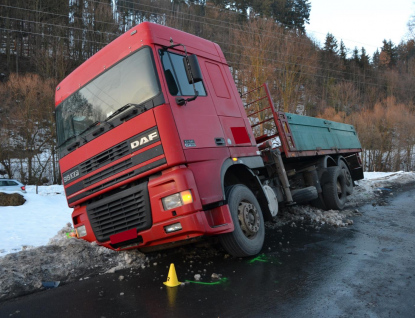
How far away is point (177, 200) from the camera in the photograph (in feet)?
13.8

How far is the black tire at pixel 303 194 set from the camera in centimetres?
735

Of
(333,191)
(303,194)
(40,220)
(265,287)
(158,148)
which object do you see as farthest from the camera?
(40,220)

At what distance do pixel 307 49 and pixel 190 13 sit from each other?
1342cm

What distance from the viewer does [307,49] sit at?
31750 millimetres

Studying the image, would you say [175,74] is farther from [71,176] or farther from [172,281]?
[172,281]

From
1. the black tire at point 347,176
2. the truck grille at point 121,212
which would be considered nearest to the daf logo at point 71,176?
the truck grille at point 121,212

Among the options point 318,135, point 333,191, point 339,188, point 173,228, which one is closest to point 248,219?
point 173,228

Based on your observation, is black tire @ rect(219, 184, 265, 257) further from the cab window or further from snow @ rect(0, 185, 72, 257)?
snow @ rect(0, 185, 72, 257)

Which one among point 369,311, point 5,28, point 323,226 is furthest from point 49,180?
point 369,311

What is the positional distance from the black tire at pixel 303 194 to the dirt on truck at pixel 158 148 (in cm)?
150

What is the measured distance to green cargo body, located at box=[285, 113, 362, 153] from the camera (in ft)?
25.9

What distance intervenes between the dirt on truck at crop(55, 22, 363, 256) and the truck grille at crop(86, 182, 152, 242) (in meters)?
0.01

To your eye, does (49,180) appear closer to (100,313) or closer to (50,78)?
(50,78)

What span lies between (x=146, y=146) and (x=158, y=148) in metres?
0.17
